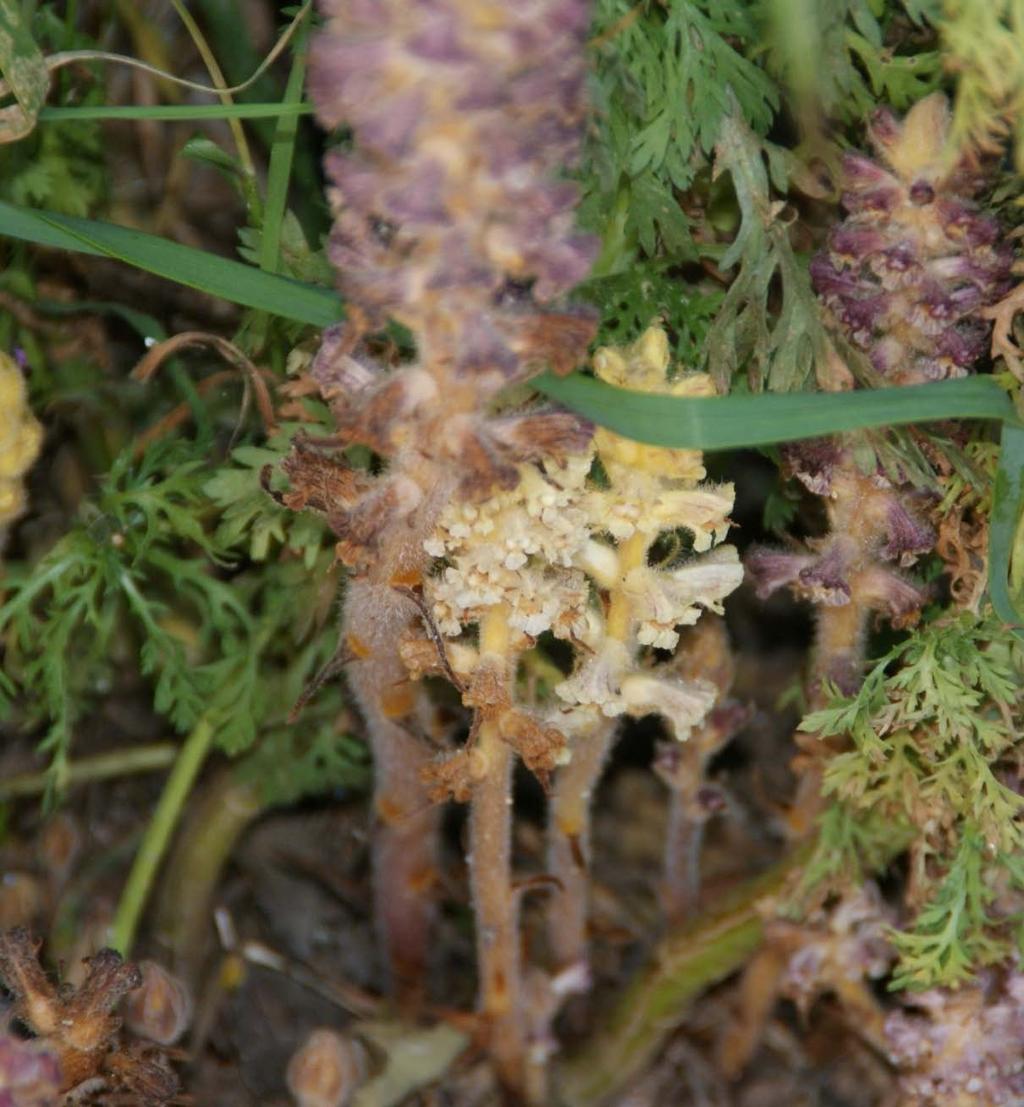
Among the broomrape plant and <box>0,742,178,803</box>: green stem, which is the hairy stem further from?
<box>0,742,178,803</box>: green stem

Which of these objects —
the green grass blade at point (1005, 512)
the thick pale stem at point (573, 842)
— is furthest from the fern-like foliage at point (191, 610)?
the green grass blade at point (1005, 512)

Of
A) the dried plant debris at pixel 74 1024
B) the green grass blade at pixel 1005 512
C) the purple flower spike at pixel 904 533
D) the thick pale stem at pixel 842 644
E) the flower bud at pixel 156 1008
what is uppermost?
the green grass blade at pixel 1005 512

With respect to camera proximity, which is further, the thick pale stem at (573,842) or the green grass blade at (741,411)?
the thick pale stem at (573,842)

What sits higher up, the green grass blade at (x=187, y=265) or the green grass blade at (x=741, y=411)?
the green grass blade at (x=187, y=265)

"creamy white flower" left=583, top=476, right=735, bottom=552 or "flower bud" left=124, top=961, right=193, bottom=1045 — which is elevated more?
"creamy white flower" left=583, top=476, right=735, bottom=552

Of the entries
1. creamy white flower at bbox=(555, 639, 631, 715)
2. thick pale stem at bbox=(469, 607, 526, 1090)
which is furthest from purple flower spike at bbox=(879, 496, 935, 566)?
thick pale stem at bbox=(469, 607, 526, 1090)

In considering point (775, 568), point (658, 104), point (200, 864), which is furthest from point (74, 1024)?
point (658, 104)

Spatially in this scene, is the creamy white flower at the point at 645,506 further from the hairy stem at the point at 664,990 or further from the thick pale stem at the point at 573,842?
the hairy stem at the point at 664,990

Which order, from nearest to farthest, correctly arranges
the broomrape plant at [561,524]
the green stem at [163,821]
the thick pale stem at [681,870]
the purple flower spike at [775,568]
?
the broomrape plant at [561,524] → the purple flower spike at [775,568] → the green stem at [163,821] → the thick pale stem at [681,870]
